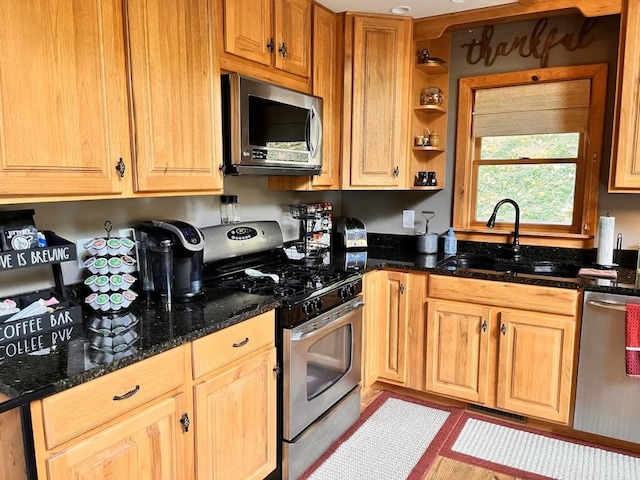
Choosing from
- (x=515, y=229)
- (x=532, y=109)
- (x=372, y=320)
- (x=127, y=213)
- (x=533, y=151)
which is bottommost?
(x=372, y=320)

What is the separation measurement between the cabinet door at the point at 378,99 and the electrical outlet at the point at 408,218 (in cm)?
51

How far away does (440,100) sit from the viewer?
10.0 feet

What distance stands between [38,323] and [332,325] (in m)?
1.25

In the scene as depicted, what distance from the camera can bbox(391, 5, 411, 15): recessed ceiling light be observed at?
8.68 feet

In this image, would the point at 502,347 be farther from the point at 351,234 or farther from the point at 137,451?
the point at 137,451

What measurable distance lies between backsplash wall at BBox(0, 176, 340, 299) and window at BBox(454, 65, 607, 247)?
1276 mm

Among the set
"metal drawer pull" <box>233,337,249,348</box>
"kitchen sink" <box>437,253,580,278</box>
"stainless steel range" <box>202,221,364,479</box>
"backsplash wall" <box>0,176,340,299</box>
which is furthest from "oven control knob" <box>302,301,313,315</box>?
"kitchen sink" <box>437,253,580,278</box>

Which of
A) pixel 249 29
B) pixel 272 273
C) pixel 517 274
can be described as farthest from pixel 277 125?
pixel 517 274

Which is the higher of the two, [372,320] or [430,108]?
[430,108]

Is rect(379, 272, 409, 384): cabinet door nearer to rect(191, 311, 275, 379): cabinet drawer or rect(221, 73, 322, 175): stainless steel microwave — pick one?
rect(221, 73, 322, 175): stainless steel microwave

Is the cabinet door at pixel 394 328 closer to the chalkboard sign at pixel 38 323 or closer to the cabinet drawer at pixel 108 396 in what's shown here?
the cabinet drawer at pixel 108 396

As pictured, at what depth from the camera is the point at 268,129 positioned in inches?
86.8

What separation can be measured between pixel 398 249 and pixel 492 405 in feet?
3.96

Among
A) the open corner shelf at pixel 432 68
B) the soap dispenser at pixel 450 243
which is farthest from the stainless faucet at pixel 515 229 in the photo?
the open corner shelf at pixel 432 68
